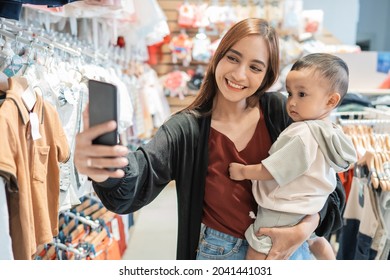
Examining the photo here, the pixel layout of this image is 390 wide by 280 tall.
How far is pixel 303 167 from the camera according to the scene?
0.92 m

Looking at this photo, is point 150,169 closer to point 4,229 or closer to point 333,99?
point 4,229

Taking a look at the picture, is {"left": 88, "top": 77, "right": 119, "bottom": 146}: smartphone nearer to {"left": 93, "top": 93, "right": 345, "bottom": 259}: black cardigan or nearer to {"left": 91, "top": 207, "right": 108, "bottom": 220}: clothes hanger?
{"left": 93, "top": 93, "right": 345, "bottom": 259}: black cardigan

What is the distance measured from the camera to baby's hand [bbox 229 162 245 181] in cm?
96

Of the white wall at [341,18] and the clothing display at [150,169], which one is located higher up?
the white wall at [341,18]

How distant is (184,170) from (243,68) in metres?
0.31

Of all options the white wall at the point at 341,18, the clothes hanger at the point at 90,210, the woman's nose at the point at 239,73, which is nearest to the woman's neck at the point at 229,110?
the woman's nose at the point at 239,73

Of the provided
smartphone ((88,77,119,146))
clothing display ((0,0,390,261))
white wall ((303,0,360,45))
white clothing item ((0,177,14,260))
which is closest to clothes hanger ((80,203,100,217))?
clothing display ((0,0,390,261))

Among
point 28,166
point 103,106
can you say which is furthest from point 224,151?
point 28,166

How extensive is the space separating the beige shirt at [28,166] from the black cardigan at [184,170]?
28 centimetres

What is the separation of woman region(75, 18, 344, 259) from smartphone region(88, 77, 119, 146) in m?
0.20

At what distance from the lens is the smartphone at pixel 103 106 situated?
661mm


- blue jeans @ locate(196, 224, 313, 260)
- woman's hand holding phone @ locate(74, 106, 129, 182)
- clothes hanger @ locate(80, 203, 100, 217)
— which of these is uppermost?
woman's hand holding phone @ locate(74, 106, 129, 182)

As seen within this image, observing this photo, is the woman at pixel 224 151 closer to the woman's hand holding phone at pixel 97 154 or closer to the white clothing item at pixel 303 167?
the white clothing item at pixel 303 167
